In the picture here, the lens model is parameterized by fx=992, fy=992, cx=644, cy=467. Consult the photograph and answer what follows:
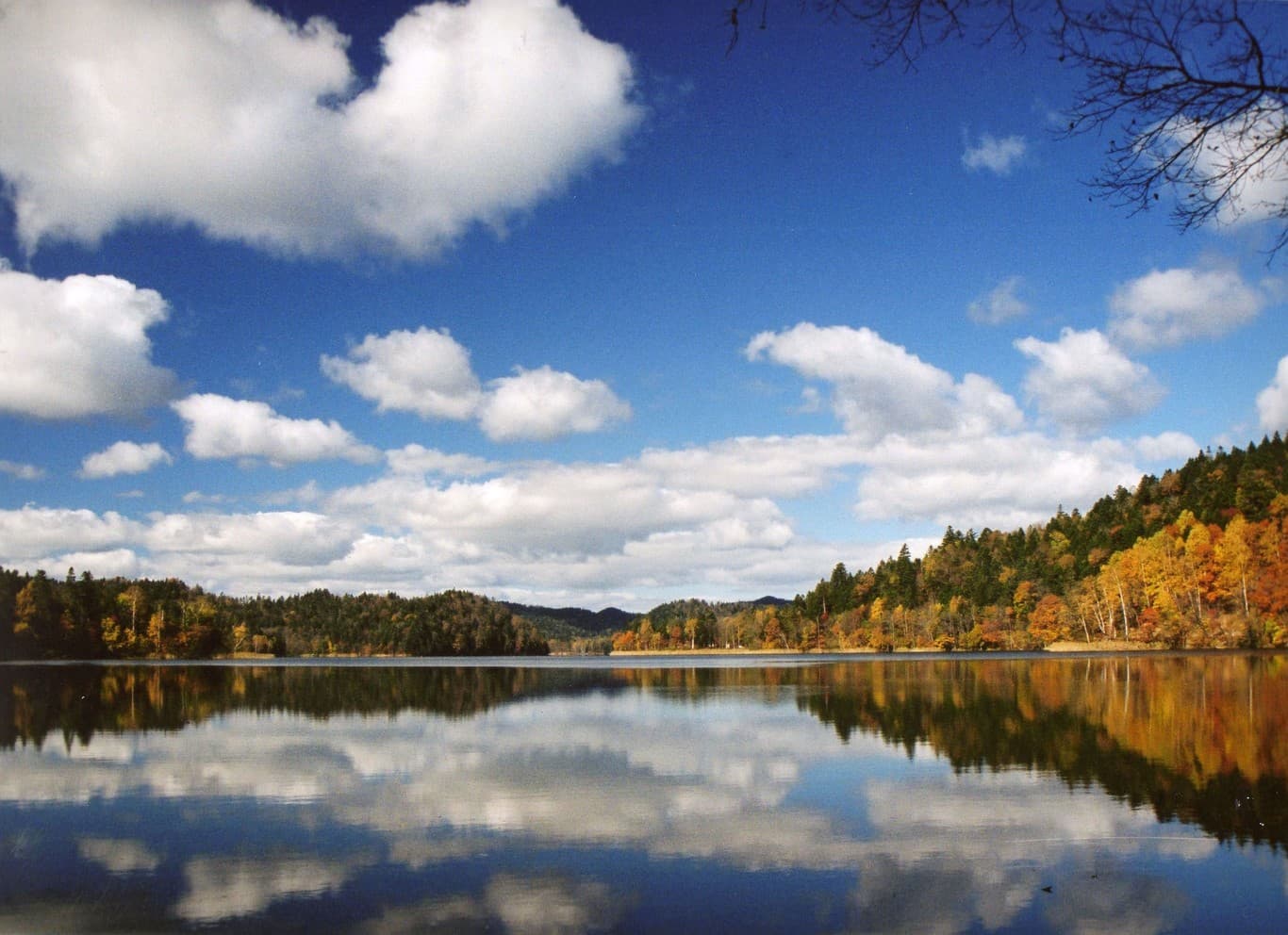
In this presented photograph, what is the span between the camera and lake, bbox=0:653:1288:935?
1066 centimetres

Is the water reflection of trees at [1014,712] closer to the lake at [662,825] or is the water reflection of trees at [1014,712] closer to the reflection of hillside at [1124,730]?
the reflection of hillside at [1124,730]

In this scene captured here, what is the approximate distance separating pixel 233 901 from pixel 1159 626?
121265mm

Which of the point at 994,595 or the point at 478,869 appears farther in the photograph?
the point at 994,595

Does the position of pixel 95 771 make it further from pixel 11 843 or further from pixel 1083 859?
pixel 1083 859

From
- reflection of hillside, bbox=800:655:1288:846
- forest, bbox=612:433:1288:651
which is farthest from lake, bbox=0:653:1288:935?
forest, bbox=612:433:1288:651

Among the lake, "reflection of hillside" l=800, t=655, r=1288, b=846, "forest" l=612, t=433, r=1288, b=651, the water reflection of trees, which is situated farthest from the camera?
"forest" l=612, t=433, r=1288, b=651

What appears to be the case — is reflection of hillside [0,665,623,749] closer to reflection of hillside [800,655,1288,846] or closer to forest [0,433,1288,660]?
reflection of hillside [800,655,1288,846]

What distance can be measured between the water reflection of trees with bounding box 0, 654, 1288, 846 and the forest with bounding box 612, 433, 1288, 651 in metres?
54.5

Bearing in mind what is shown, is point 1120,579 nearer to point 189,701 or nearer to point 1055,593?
point 1055,593

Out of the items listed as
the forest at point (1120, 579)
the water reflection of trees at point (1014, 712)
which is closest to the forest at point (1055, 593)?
the forest at point (1120, 579)

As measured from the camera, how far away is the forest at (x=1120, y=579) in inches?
4210

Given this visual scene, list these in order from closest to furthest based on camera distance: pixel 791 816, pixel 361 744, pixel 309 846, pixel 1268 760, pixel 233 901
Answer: pixel 233 901, pixel 309 846, pixel 791 816, pixel 1268 760, pixel 361 744

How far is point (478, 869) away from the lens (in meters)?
12.3

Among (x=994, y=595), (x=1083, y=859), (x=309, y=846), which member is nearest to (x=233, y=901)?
(x=309, y=846)
